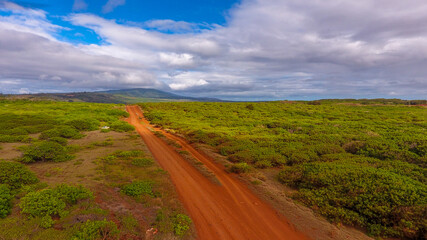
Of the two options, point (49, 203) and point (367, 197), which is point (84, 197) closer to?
point (49, 203)

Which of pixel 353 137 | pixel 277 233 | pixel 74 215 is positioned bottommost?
pixel 277 233

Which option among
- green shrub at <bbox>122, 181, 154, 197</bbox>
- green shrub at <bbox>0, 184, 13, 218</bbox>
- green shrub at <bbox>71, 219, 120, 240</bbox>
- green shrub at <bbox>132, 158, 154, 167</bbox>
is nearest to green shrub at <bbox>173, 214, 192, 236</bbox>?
green shrub at <bbox>71, 219, 120, 240</bbox>

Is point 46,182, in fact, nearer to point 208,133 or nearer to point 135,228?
point 135,228

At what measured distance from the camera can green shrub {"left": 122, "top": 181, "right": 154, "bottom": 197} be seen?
10.2m

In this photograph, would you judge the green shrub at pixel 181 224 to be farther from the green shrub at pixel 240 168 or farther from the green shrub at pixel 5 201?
the green shrub at pixel 5 201

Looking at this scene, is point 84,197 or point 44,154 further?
point 44,154

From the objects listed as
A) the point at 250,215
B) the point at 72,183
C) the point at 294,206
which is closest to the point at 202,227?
the point at 250,215

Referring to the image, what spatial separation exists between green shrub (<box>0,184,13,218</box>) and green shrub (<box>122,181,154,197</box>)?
4317 mm

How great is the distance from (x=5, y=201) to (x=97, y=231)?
4583 millimetres

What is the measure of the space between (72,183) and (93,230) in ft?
18.2

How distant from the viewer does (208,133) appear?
78.5ft

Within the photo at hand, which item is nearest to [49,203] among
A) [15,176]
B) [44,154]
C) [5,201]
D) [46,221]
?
[46,221]

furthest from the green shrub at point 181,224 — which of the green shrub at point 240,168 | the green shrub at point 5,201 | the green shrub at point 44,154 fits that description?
the green shrub at point 44,154

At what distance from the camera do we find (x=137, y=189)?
34.2 ft
